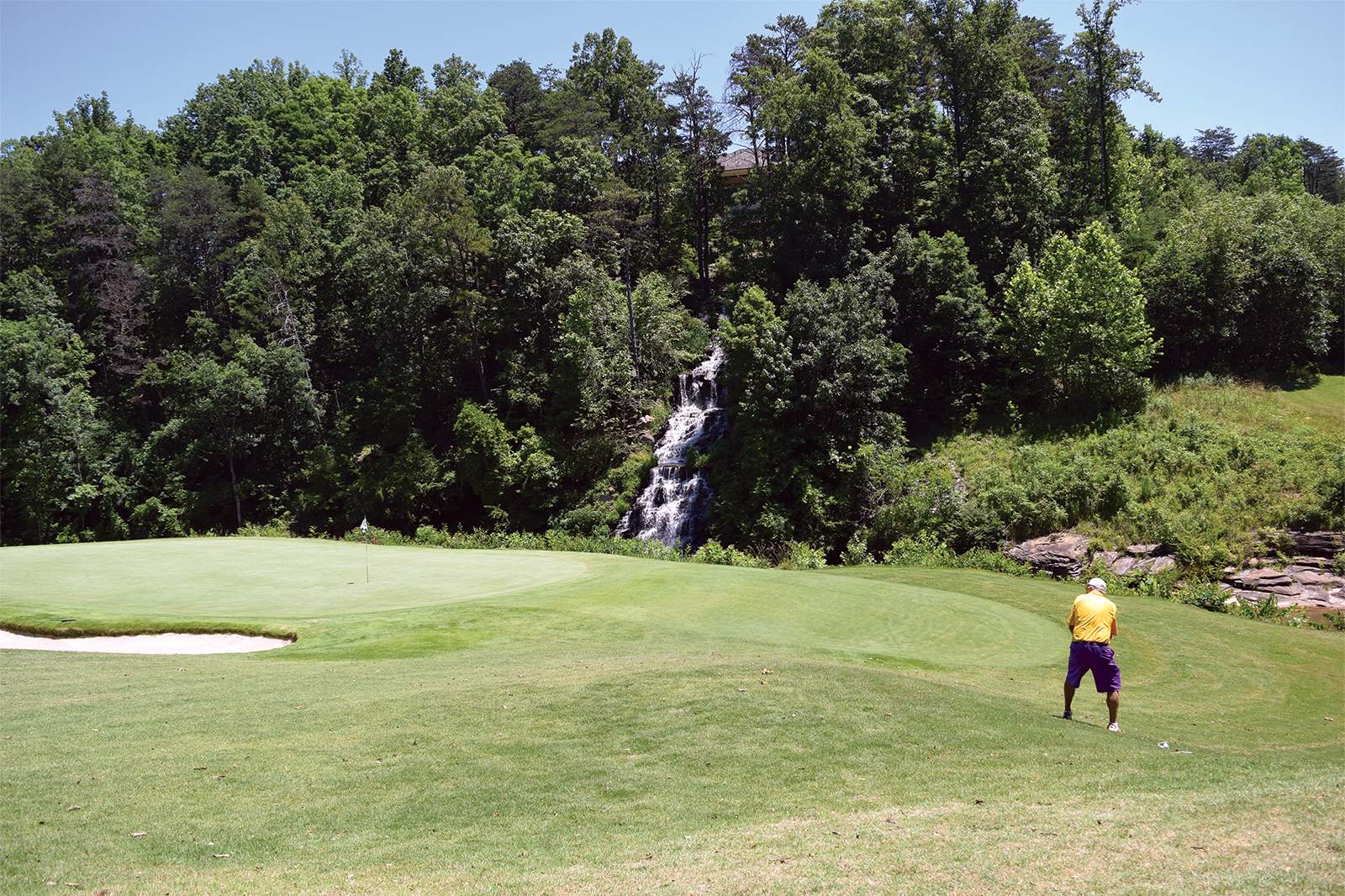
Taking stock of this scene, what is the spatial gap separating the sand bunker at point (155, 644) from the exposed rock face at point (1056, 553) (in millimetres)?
23373

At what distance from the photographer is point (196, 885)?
6.23 metres

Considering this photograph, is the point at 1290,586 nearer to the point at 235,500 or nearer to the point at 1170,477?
the point at 1170,477

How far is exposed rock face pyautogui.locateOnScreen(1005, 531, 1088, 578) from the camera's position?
90.2 feet

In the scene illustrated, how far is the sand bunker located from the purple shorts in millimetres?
13929

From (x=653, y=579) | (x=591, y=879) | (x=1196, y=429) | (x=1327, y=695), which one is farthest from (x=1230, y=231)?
(x=591, y=879)

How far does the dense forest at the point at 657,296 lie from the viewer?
35531 millimetres

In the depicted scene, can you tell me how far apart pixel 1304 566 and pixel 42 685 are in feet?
99.3

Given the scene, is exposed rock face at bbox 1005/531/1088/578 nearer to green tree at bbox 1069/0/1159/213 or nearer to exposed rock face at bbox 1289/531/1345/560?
exposed rock face at bbox 1289/531/1345/560

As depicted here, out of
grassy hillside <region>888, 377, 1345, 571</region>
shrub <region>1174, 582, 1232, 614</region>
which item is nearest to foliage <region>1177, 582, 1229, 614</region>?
shrub <region>1174, 582, 1232, 614</region>

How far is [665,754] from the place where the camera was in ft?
31.0

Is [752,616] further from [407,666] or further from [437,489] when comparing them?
[437,489]

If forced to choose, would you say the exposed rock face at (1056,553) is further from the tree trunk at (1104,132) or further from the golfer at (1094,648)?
the tree trunk at (1104,132)

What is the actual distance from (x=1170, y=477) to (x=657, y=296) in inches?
1117

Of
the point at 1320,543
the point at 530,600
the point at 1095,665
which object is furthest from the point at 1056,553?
the point at 530,600
